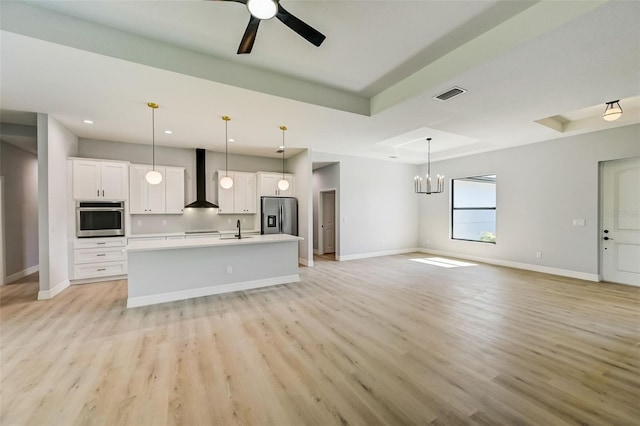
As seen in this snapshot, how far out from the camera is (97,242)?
16.0 ft

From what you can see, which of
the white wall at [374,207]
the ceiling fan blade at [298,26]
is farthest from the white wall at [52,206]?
the white wall at [374,207]

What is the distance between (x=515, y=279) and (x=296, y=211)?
5.15m

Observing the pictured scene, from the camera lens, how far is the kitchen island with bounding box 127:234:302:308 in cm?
371

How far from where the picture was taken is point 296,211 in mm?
6887

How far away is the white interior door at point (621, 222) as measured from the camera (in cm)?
455

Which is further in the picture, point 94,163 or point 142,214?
point 142,214

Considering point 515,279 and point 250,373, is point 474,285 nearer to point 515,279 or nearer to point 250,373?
point 515,279

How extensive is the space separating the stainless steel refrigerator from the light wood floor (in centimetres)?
263

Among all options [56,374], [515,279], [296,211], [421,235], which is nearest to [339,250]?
[296,211]

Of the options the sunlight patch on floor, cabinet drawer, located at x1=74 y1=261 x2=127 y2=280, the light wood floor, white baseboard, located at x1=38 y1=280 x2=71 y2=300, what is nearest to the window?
Result: the sunlight patch on floor

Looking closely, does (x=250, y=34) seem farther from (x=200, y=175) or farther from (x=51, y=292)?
(x=51, y=292)

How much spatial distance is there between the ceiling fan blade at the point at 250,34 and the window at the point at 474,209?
6.86m

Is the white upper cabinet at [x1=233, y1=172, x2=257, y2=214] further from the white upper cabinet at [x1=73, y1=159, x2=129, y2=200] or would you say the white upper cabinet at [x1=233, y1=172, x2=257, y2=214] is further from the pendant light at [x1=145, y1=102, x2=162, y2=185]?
the white upper cabinet at [x1=73, y1=159, x2=129, y2=200]

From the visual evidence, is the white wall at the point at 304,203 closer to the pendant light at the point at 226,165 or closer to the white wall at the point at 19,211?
the pendant light at the point at 226,165
